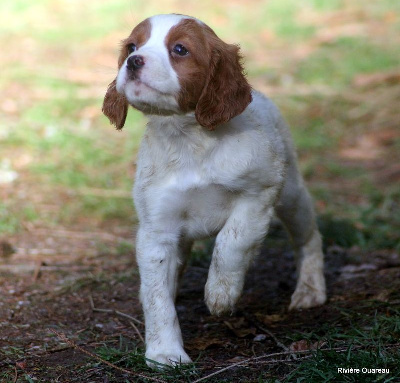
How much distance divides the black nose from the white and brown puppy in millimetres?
25

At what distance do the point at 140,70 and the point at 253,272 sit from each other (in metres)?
2.21

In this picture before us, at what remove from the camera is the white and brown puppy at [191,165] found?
345 centimetres

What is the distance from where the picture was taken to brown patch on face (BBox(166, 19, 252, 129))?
345cm

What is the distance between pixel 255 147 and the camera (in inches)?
143

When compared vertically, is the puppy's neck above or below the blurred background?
above

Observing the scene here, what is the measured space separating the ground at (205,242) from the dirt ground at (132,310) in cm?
1

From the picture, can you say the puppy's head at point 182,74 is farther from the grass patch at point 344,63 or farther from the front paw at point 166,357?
the grass patch at point 344,63

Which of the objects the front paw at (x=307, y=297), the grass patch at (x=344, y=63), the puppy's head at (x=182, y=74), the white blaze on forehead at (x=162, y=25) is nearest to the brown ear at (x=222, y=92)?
the puppy's head at (x=182, y=74)

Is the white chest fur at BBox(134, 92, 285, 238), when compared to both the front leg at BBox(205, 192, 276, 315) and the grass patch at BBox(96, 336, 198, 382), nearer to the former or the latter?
the front leg at BBox(205, 192, 276, 315)

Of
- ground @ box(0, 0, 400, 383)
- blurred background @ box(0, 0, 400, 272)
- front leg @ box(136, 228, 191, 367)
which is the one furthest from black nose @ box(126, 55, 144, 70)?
ground @ box(0, 0, 400, 383)

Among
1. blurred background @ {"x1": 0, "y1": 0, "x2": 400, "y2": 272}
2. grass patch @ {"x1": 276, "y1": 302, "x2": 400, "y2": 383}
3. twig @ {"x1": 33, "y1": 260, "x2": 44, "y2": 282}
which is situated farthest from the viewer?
blurred background @ {"x1": 0, "y1": 0, "x2": 400, "y2": 272}

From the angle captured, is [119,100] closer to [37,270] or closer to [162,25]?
[162,25]

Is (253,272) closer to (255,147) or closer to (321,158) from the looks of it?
(255,147)

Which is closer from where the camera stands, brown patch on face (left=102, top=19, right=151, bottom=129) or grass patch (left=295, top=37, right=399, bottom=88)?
brown patch on face (left=102, top=19, right=151, bottom=129)
